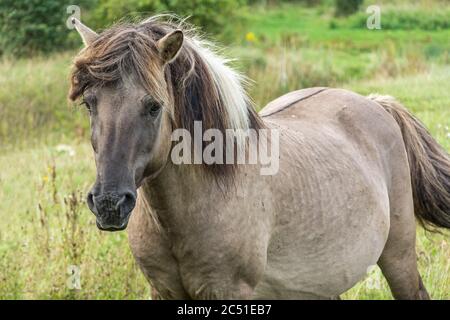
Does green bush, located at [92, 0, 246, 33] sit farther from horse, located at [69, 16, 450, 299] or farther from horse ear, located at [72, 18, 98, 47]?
horse ear, located at [72, 18, 98, 47]

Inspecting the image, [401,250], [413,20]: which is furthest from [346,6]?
[401,250]

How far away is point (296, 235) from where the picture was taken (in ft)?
14.6

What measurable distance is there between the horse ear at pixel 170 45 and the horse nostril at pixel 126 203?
688 mm

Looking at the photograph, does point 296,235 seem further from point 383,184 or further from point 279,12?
point 279,12

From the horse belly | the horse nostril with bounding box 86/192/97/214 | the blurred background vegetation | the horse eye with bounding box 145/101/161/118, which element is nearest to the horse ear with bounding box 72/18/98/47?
the blurred background vegetation

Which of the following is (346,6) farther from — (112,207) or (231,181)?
(112,207)

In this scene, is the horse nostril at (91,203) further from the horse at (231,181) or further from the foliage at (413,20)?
→ the foliage at (413,20)

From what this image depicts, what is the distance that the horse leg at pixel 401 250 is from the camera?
17.3 feet

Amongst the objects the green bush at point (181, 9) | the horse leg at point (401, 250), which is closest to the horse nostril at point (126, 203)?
the horse leg at point (401, 250)

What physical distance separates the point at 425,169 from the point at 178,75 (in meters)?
2.30

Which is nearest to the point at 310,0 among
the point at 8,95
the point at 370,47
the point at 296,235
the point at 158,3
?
the point at 370,47

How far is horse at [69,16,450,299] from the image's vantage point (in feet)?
12.0

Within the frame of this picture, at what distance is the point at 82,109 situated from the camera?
4.27m
